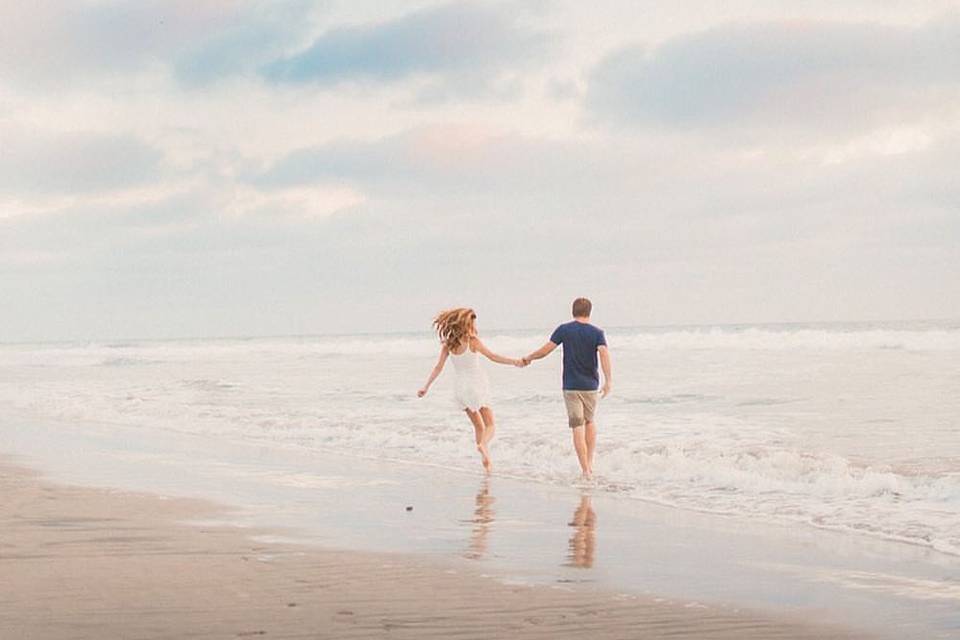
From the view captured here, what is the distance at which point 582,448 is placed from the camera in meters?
12.3

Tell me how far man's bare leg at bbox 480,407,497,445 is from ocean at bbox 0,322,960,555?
469 millimetres

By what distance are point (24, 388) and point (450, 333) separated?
944 inches

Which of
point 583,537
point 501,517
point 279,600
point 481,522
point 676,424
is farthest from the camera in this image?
point 676,424

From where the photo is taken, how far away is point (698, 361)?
37219mm

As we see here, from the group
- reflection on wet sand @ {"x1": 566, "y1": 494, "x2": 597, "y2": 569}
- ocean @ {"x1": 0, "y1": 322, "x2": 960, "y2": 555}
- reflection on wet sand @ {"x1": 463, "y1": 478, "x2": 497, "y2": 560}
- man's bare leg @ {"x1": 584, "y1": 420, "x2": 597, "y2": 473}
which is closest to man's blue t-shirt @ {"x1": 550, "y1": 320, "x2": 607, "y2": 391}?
man's bare leg @ {"x1": 584, "y1": 420, "x2": 597, "y2": 473}

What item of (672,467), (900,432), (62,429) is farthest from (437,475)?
(62,429)

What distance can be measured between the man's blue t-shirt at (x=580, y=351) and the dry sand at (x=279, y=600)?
587 cm

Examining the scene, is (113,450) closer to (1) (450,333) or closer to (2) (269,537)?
(1) (450,333)

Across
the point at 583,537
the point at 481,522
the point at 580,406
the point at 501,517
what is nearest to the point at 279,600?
the point at 583,537

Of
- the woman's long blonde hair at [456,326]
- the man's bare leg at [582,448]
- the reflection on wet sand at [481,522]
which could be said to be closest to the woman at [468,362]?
the woman's long blonde hair at [456,326]

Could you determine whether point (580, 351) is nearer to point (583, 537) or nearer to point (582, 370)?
point (582, 370)

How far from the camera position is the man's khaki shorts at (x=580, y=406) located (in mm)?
12391

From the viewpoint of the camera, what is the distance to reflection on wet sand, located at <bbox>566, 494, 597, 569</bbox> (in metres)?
6.96

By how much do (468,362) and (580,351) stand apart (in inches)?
64.6
